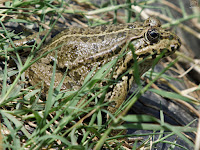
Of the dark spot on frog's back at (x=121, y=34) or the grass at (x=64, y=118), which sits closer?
the grass at (x=64, y=118)

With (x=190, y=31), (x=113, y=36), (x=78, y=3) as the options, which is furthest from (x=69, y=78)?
(x=190, y=31)

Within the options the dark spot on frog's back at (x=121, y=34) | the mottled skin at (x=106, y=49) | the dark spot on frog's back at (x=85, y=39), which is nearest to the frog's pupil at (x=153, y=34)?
the mottled skin at (x=106, y=49)

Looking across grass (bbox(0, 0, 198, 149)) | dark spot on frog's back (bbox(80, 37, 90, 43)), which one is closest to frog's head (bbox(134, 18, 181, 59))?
dark spot on frog's back (bbox(80, 37, 90, 43))

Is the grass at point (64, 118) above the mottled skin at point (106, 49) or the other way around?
the other way around

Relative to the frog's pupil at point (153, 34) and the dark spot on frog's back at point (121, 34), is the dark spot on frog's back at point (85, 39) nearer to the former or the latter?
the dark spot on frog's back at point (121, 34)

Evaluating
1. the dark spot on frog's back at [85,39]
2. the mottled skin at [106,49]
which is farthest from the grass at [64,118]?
the dark spot on frog's back at [85,39]

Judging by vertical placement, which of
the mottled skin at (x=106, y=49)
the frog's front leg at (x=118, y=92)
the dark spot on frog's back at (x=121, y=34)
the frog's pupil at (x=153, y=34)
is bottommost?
the frog's front leg at (x=118, y=92)

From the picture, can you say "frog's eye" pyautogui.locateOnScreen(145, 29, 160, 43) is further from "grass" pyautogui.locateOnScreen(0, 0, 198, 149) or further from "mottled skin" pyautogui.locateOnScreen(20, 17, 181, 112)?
"grass" pyautogui.locateOnScreen(0, 0, 198, 149)
